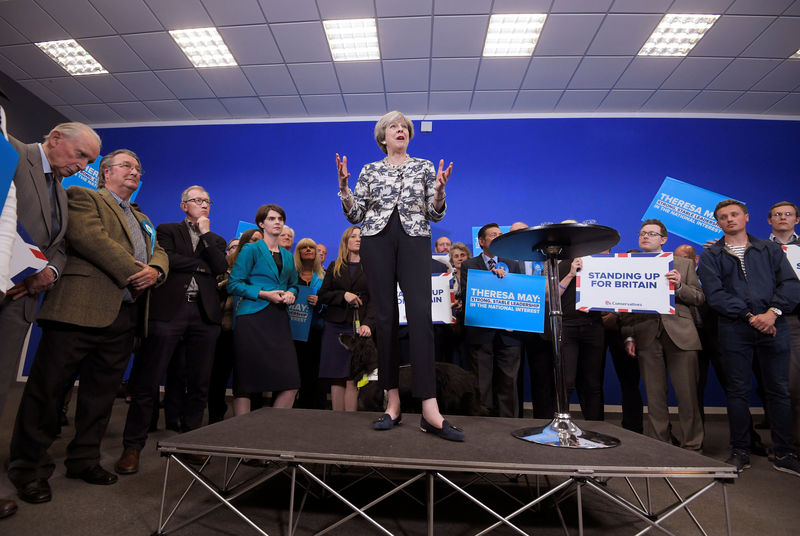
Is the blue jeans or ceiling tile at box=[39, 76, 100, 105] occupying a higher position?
ceiling tile at box=[39, 76, 100, 105]

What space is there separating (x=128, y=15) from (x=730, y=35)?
691cm

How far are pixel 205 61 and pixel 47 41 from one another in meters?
1.88

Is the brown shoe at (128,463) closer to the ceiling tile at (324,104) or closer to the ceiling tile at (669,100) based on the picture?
the ceiling tile at (324,104)

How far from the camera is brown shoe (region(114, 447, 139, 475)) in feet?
7.74

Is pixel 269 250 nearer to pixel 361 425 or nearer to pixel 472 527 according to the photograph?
pixel 361 425

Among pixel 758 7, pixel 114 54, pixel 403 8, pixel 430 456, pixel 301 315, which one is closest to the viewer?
pixel 430 456

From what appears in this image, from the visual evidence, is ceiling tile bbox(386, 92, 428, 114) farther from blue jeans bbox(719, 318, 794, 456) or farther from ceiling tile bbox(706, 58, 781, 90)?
blue jeans bbox(719, 318, 794, 456)

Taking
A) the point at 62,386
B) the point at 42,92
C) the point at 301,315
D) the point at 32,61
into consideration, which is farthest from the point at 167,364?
the point at 42,92

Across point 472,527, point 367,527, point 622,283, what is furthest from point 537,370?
point 367,527

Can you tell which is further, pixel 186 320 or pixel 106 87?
pixel 106 87

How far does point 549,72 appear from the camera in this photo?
527cm

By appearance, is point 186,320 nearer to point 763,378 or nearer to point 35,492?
point 35,492

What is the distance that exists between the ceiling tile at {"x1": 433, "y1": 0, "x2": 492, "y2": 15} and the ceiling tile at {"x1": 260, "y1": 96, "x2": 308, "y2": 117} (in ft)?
8.28

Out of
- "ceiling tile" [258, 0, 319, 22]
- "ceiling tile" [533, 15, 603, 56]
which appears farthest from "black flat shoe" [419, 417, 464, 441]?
"ceiling tile" [533, 15, 603, 56]
